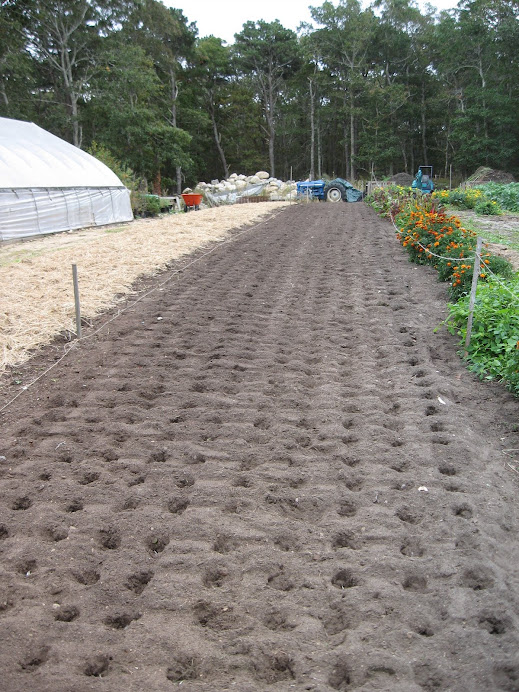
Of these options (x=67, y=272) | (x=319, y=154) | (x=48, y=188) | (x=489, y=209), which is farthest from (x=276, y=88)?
(x=67, y=272)

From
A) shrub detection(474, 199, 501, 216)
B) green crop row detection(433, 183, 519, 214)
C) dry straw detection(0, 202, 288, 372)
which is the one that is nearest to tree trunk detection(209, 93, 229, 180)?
green crop row detection(433, 183, 519, 214)

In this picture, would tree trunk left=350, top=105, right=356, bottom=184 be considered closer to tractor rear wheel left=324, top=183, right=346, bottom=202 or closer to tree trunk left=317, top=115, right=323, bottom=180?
tree trunk left=317, top=115, right=323, bottom=180

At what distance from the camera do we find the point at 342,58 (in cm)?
4906

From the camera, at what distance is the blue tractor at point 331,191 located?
3019 cm

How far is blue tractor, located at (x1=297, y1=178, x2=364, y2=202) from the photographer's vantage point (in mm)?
30188

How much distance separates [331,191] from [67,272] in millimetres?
24433

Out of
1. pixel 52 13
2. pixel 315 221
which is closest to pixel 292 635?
pixel 315 221

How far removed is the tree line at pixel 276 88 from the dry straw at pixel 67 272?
19121mm

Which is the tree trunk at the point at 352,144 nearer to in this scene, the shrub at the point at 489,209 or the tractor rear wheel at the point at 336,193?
the tractor rear wheel at the point at 336,193

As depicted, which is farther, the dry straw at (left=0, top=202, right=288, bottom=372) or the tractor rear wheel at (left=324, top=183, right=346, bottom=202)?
the tractor rear wheel at (left=324, top=183, right=346, bottom=202)

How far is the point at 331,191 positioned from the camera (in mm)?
30781

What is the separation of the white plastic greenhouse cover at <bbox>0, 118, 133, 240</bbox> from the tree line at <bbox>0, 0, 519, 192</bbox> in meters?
12.8

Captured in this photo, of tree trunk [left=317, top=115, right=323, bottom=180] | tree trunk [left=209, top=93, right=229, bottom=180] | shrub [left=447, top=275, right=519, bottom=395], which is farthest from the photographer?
tree trunk [left=317, top=115, right=323, bottom=180]

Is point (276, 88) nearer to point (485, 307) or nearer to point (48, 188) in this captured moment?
point (48, 188)
